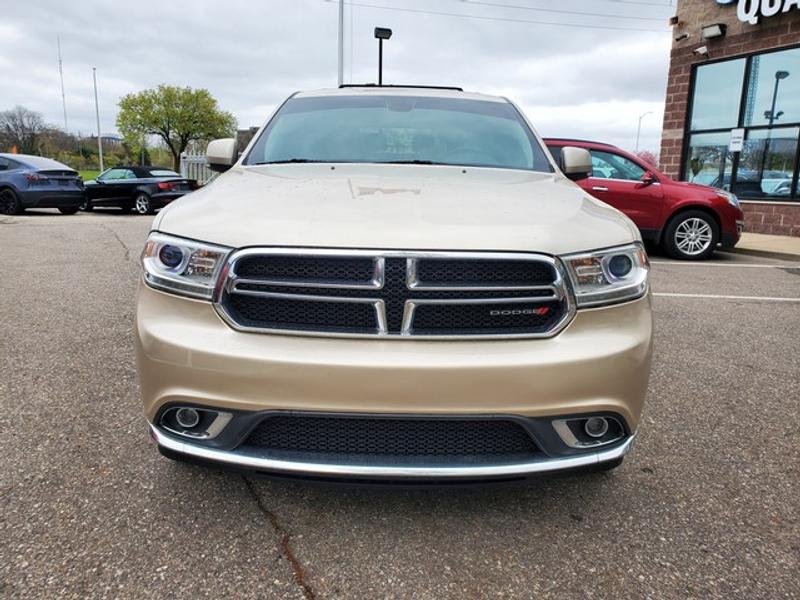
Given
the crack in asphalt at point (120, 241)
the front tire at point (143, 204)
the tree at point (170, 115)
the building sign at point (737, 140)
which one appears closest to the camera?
the crack in asphalt at point (120, 241)

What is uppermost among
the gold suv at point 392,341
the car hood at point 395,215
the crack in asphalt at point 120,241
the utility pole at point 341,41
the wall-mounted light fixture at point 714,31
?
the utility pole at point 341,41

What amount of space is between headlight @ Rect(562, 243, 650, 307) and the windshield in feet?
3.81

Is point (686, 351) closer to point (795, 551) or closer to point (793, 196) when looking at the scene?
point (795, 551)

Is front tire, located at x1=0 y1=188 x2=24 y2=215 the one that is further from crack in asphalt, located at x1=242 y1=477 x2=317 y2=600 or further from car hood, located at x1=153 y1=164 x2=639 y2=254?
crack in asphalt, located at x1=242 y1=477 x2=317 y2=600

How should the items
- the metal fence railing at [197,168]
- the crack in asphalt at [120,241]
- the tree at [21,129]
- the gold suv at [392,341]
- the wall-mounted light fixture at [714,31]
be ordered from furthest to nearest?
the tree at [21,129]
the metal fence railing at [197,168]
the wall-mounted light fixture at [714,31]
the crack in asphalt at [120,241]
the gold suv at [392,341]

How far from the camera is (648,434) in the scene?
297 cm

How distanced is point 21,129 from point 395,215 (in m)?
69.7

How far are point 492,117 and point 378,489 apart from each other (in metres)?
2.36

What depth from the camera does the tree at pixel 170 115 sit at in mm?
43844

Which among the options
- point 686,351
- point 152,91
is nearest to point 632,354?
point 686,351

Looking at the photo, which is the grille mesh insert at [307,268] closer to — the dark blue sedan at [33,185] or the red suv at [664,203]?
the red suv at [664,203]

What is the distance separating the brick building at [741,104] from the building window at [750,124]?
0.02 metres

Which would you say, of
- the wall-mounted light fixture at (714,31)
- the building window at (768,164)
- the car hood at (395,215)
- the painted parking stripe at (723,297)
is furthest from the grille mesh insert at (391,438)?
the wall-mounted light fixture at (714,31)

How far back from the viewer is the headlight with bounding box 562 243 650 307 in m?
1.96
